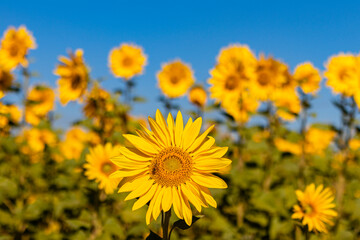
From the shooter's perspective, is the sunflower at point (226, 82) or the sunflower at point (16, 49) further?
the sunflower at point (16, 49)

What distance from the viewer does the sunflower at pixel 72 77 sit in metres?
4.85

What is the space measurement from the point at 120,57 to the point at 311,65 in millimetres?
3833

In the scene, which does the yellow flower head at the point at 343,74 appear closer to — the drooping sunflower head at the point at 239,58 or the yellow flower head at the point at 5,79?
the drooping sunflower head at the point at 239,58

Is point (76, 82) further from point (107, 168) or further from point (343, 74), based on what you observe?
point (343, 74)

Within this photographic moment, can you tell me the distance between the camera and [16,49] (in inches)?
249

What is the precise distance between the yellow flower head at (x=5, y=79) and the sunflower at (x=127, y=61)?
1.92 m

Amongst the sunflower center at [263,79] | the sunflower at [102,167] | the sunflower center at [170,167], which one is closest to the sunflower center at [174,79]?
the sunflower center at [263,79]

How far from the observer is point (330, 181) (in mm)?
5738

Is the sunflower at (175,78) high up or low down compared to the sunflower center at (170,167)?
up

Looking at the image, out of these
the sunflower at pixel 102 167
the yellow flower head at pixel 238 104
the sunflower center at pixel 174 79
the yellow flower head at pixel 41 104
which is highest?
the sunflower center at pixel 174 79

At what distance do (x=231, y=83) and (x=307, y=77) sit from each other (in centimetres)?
140

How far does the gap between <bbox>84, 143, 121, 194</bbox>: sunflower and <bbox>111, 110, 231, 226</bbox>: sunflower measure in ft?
5.47

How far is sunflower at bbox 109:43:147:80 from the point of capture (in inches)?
287

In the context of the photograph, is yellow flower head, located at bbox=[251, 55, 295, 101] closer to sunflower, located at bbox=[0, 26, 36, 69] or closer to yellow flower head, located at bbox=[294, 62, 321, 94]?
yellow flower head, located at bbox=[294, 62, 321, 94]
